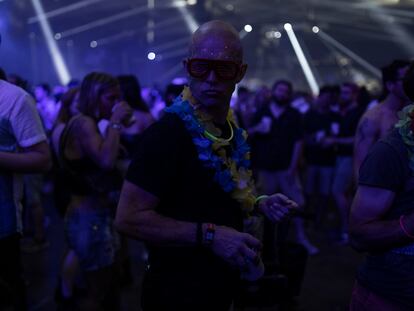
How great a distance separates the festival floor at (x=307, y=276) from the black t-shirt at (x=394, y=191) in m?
2.32

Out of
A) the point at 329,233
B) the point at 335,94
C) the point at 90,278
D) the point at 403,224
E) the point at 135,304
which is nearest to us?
the point at 403,224

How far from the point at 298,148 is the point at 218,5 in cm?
1656

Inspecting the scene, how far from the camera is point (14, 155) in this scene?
2416 mm

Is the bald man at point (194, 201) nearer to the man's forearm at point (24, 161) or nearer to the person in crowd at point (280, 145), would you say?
the man's forearm at point (24, 161)

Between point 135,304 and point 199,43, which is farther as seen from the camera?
point 135,304

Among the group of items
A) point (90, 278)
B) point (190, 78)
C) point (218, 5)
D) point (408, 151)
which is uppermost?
point (218, 5)

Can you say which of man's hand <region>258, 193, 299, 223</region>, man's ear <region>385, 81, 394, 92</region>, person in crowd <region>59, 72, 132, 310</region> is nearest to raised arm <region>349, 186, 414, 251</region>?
man's hand <region>258, 193, 299, 223</region>

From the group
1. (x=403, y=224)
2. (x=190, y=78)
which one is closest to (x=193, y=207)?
(x=190, y=78)

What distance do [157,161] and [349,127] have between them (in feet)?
16.6

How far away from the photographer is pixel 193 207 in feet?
5.78

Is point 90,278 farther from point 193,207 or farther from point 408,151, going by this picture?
point 408,151

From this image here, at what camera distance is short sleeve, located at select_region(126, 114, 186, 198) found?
5.42ft

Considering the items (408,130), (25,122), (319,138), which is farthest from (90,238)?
(319,138)

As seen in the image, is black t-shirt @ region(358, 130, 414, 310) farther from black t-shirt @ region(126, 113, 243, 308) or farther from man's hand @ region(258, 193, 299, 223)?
black t-shirt @ region(126, 113, 243, 308)
